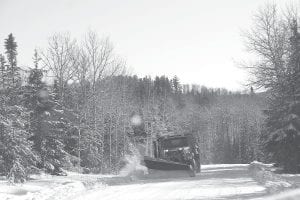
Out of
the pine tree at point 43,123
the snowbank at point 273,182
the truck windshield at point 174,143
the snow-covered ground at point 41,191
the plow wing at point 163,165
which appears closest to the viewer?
the snowbank at point 273,182

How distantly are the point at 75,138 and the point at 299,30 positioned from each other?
64.8ft

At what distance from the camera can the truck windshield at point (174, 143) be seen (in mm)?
28172

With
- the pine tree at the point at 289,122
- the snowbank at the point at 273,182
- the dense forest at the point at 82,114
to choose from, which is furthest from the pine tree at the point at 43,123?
the pine tree at the point at 289,122

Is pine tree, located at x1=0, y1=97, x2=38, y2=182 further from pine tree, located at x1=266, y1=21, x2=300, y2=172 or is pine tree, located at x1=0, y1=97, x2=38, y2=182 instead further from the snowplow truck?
pine tree, located at x1=266, y1=21, x2=300, y2=172

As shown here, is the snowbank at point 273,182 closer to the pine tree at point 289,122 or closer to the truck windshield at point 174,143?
the pine tree at point 289,122

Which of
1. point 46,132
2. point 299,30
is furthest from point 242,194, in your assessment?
point 299,30

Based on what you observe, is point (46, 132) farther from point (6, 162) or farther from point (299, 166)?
point (299, 166)

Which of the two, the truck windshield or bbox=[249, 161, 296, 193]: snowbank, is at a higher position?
the truck windshield

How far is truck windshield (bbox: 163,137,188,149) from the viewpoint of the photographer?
92.4ft

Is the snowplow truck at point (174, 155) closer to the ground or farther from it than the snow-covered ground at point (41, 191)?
farther from it

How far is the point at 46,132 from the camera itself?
2750 centimetres

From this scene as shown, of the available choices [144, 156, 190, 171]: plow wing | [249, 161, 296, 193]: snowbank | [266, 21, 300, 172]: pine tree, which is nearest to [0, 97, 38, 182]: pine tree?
[144, 156, 190, 171]: plow wing

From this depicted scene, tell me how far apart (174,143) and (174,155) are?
108cm

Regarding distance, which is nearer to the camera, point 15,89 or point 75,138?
point 15,89
